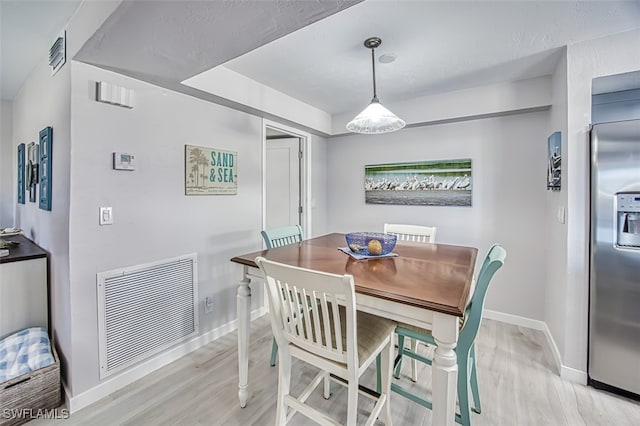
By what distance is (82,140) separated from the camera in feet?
5.50

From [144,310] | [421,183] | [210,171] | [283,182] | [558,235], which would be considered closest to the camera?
[144,310]

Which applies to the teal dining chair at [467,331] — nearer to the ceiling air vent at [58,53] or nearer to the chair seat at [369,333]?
the chair seat at [369,333]

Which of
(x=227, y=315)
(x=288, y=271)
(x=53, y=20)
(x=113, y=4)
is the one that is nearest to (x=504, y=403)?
(x=288, y=271)

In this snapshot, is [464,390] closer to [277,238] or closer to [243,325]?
[243,325]

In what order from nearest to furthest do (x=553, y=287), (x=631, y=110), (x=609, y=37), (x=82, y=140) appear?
(x=82, y=140) < (x=609, y=37) < (x=631, y=110) < (x=553, y=287)

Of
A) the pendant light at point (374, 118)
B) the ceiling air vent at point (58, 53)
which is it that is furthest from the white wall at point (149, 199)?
the pendant light at point (374, 118)

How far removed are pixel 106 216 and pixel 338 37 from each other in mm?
1881

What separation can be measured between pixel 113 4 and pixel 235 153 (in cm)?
145

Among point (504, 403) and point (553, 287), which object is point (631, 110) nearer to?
point (553, 287)

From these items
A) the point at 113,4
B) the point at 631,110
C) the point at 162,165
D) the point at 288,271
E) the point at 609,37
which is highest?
the point at 609,37

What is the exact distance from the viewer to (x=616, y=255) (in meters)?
1.73

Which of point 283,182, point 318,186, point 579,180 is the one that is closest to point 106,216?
point 283,182

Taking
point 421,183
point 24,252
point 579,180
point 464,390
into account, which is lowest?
point 464,390

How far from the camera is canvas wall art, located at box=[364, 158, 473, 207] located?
2.96 m
